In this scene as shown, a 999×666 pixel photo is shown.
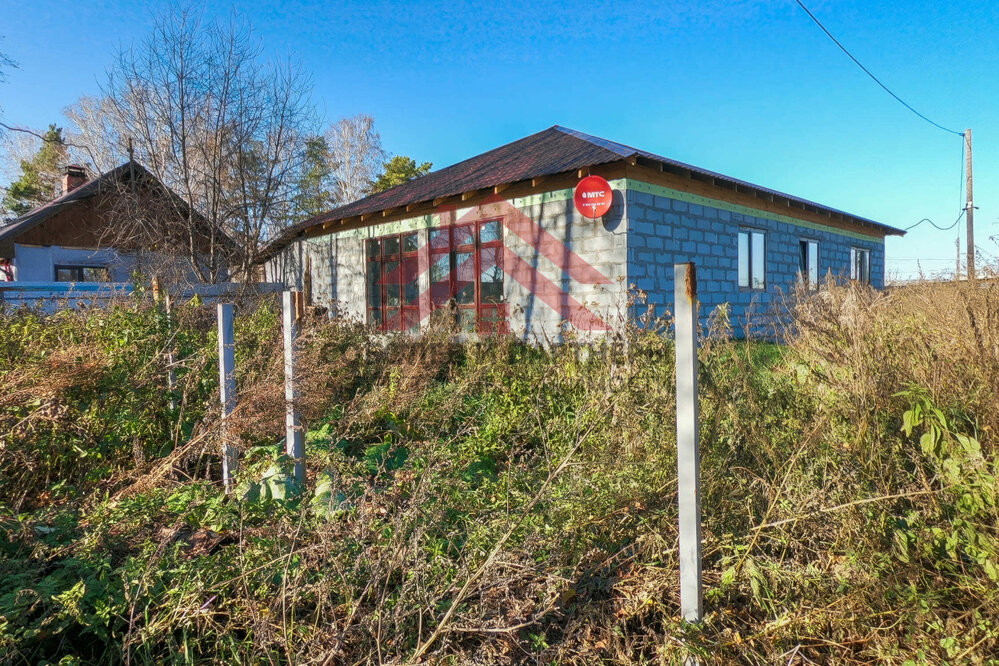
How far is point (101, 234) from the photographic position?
18359mm

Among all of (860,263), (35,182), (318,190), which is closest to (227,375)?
(860,263)

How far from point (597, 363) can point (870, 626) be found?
2660 mm

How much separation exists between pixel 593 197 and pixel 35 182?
3379 centimetres

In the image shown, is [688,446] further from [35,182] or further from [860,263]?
[35,182]

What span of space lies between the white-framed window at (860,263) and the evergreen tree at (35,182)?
1341 inches

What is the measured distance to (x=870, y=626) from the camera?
2088 mm

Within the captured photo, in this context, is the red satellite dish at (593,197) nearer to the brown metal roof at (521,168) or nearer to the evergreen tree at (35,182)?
the brown metal roof at (521,168)

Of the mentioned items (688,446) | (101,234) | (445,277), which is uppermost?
(101,234)

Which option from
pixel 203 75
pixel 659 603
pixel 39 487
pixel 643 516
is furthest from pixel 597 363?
pixel 203 75

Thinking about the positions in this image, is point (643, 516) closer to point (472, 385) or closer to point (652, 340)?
point (652, 340)

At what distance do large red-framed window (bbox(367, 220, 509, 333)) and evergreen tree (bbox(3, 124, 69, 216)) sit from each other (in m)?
24.9

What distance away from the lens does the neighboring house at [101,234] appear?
15305mm

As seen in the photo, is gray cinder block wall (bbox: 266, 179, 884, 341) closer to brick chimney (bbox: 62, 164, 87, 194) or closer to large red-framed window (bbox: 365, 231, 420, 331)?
large red-framed window (bbox: 365, 231, 420, 331)

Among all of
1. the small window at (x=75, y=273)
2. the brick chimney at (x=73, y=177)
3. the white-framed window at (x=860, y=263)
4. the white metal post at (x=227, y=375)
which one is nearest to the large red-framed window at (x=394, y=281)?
the white metal post at (x=227, y=375)
